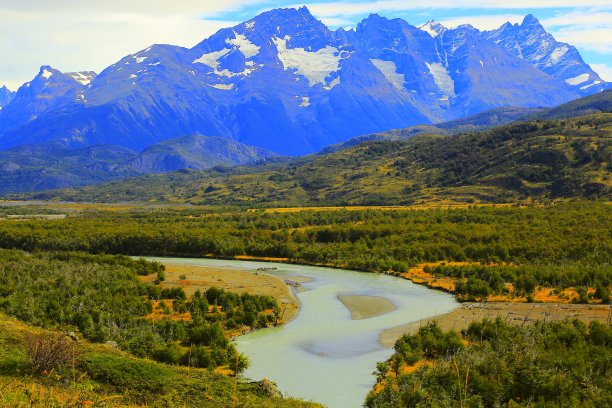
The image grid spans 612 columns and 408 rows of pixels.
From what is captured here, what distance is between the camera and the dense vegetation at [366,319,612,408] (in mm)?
34875

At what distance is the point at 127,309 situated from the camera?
6225cm

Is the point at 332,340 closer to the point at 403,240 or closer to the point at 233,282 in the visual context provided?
the point at 233,282

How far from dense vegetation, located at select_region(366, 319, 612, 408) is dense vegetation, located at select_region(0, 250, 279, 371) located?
34.2ft

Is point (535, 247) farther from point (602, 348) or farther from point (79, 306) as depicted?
point (79, 306)

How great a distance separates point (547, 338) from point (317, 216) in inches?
4124

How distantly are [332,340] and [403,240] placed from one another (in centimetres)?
5876

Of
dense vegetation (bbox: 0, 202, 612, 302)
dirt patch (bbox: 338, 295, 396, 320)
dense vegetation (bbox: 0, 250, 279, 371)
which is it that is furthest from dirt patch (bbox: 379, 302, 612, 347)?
dense vegetation (bbox: 0, 250, 279, 371)

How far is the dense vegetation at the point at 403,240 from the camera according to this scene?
83.1m

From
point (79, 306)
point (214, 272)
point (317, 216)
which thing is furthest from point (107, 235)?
point (79, 306)

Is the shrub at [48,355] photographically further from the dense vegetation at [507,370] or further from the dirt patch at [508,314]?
the dirt patch at [508,314]

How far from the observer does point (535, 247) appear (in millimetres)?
96062

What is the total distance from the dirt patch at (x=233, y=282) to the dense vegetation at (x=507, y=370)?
19848 millimetres

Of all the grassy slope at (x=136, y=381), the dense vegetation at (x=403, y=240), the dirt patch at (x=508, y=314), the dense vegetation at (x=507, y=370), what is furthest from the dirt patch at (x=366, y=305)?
the grassy slope at (x=136, y=381)

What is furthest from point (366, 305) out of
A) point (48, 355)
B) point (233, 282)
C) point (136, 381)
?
point (48, 355)
